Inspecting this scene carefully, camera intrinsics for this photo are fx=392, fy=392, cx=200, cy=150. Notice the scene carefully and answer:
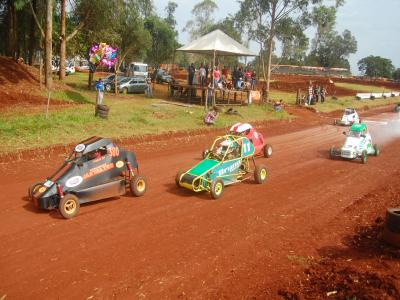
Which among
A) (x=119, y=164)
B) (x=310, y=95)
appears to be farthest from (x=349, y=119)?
(x=119, y=164)

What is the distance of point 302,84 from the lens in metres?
58.7

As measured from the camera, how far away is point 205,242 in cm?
731

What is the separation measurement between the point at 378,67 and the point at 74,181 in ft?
409

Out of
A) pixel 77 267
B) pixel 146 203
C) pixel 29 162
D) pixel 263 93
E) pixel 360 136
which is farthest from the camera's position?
Result: pixel 263 93

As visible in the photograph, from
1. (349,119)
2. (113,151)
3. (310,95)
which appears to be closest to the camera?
(113,151)

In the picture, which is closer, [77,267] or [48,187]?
[77,267]

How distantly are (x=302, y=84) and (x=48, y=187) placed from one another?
5480cm

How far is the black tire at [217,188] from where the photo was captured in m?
9.66

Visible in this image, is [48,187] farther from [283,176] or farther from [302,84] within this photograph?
[302,84]

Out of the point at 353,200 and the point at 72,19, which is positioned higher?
the point at 72,19

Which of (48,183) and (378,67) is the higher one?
(378,67)

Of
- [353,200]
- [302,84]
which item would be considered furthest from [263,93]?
[302,84]

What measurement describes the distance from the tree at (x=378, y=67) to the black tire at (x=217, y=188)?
114m

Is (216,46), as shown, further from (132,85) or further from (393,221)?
(393,221)
